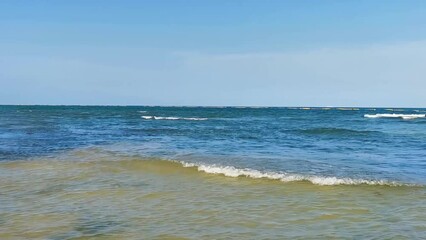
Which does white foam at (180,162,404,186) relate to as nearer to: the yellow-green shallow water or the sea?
the sea

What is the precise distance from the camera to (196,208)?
8305mm

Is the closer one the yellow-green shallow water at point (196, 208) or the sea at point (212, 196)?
the yellow-green shallow water at point (196, 208)

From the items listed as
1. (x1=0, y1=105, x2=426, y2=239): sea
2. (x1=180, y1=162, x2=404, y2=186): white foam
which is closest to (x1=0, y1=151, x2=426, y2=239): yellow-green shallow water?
(x1=0, y1=105, x2=426, y2=239): sea

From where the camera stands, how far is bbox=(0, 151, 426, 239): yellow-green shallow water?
6781 mm

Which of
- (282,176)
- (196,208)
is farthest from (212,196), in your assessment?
(282,176)

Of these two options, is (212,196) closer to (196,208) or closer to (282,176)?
(196,208)

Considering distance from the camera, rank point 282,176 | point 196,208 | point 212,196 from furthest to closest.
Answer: point 282,176
point 212,196
point 196,208

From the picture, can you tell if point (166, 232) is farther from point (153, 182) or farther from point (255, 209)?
Answer: point (153, 182)

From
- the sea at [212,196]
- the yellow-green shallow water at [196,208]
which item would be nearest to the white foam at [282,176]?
the sea at [212,196]

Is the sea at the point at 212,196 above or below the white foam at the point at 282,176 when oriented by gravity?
below

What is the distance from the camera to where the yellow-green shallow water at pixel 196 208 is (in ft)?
22.2

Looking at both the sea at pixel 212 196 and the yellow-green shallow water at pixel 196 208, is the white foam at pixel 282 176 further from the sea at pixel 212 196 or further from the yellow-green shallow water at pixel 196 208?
the yellow-green shallow water at pixel 196 208

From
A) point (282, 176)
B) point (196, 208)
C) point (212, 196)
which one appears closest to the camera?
point (196, 208)

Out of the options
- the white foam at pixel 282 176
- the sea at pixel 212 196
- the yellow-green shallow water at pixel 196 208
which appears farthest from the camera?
the white foam at pixel 282 176
